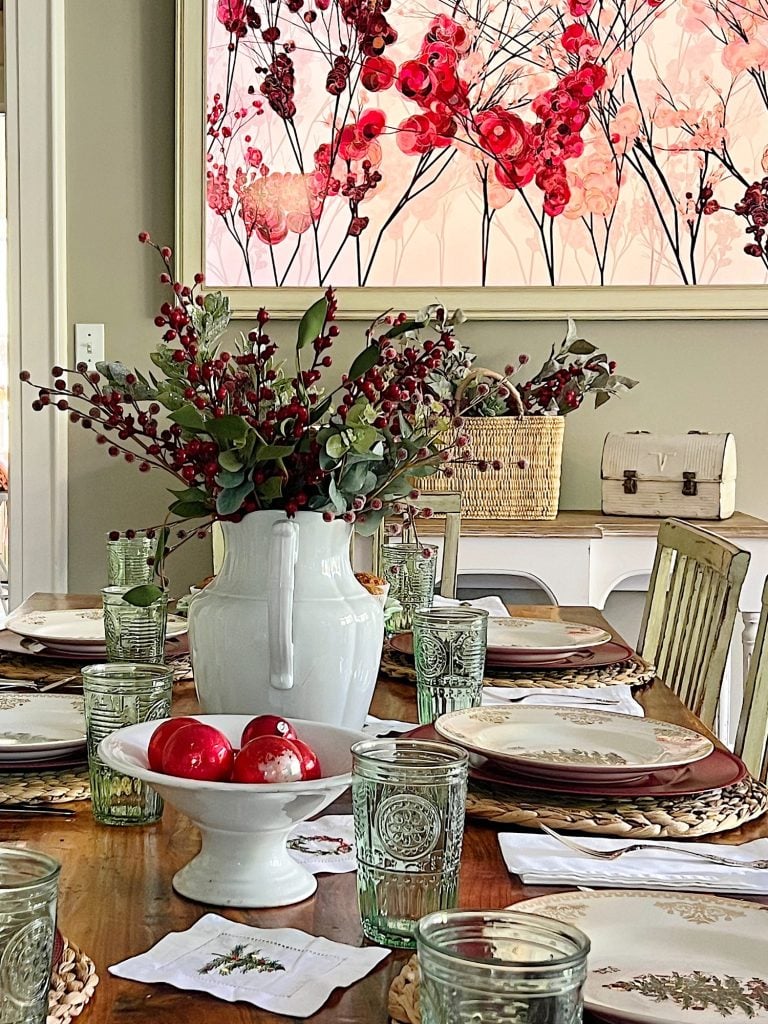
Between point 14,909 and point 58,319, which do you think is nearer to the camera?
point 14,909

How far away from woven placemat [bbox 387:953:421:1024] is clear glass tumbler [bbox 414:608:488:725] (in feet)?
1.95

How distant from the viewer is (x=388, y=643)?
5.72ft

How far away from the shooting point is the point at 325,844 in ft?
3.17

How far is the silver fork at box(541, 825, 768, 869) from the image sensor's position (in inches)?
35.7

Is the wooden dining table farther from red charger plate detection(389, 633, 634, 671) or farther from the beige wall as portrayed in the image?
the beige wall

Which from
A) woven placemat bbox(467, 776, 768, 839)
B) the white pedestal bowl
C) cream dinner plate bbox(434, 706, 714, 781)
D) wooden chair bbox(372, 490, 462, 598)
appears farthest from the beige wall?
the white pedestal bowl

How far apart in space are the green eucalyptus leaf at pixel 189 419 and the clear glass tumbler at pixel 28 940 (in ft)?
1.93

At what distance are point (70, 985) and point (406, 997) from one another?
0.60 ft

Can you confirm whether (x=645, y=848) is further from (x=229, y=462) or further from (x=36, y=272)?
(x=36, y=272)

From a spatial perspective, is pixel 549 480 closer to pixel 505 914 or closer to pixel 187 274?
pixel 187 274

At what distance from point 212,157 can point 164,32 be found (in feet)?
1.11

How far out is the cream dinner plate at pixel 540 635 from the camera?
1728 millimetres

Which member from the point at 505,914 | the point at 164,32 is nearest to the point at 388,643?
the point at 505,914

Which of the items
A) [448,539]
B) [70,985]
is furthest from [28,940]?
[448,539]
